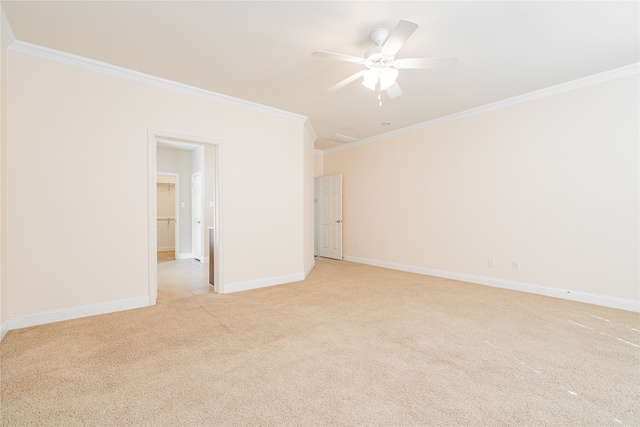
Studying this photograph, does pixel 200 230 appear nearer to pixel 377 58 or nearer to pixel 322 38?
pixel 322 38

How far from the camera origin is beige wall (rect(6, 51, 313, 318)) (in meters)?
2.88

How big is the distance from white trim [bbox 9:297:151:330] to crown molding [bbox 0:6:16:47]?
252 centimetres

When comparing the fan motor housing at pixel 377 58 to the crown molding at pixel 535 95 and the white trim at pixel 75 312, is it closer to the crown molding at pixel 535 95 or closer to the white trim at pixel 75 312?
the crown molding at pixel 535 95

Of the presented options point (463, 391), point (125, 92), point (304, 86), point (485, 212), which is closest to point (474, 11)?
point (304, 86)

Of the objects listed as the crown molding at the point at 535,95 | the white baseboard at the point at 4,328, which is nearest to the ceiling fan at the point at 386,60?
the crown molding at the point at 535,95

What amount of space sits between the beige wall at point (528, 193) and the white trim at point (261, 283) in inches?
84.4

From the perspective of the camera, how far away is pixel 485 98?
169 inches

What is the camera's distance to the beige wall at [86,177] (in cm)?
288

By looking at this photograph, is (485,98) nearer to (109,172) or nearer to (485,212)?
(485,212)

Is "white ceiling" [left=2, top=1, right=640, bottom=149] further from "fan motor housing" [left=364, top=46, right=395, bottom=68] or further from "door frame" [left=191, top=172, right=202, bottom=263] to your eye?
"door frame" [left=191, top=172, right=202, bottom=263]

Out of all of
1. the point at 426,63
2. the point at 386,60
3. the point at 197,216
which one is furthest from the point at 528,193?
the point at 197,216

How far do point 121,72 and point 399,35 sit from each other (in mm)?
3002

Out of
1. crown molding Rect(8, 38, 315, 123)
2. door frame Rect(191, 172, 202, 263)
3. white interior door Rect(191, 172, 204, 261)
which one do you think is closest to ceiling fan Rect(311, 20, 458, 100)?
crown molding Rect(8, 38, 315, 123)

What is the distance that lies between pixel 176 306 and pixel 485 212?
178 inches
